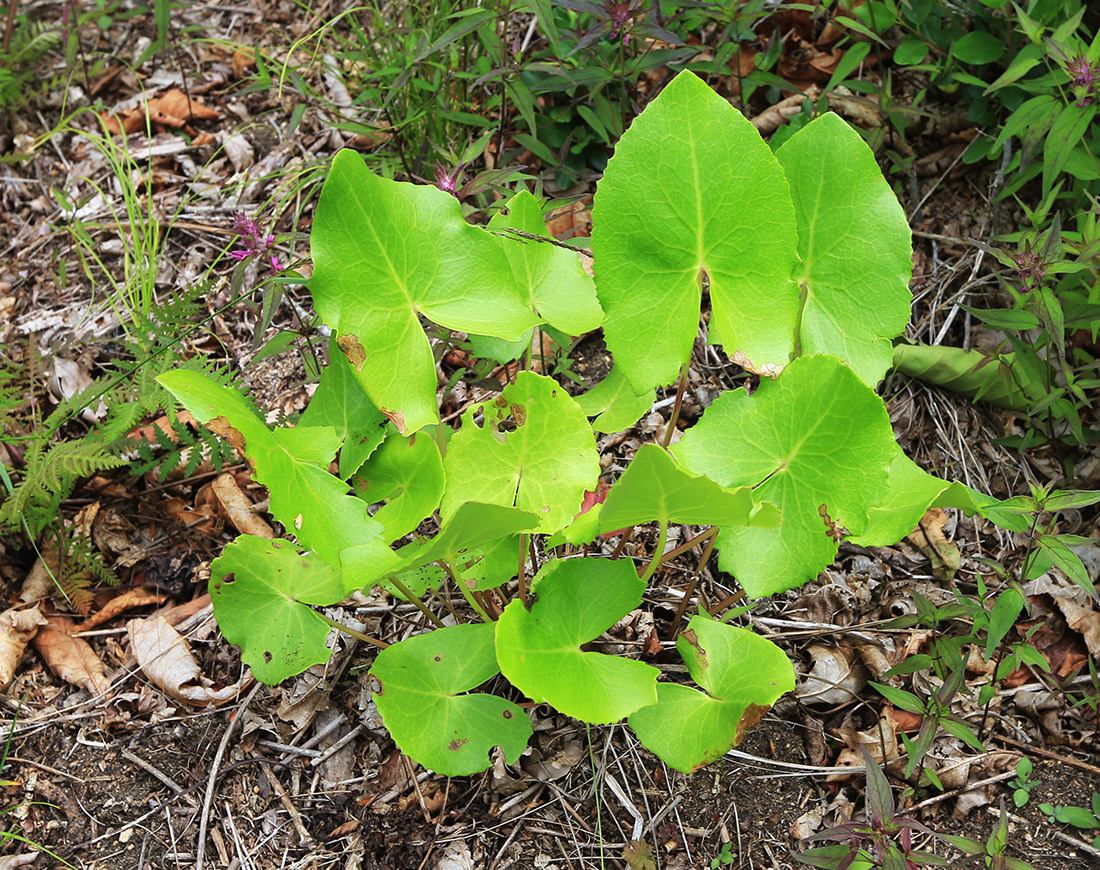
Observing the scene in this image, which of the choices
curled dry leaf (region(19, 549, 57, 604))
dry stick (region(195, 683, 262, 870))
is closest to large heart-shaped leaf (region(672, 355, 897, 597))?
dry stick (region(195, 683, 262, 870))

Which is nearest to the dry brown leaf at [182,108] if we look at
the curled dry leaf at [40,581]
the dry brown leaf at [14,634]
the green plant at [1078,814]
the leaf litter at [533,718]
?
the leaf litter at [533,718]

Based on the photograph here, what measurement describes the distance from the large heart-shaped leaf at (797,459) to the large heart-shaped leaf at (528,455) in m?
0.16

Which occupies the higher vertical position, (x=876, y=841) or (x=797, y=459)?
(x=797, y=459)

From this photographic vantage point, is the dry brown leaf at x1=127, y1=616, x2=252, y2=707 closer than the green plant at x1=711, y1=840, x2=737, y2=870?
No

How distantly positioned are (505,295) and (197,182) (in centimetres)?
165

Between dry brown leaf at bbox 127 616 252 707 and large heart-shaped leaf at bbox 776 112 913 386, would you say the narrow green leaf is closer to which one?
large heart-shaped leaf at bbox 776 112 913 386

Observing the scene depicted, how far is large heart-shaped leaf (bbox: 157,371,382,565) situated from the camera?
44.4 inches

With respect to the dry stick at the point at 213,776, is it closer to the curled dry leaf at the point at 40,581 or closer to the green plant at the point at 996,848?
the curled dry leaf at the point at 40,581

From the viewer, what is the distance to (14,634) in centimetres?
172

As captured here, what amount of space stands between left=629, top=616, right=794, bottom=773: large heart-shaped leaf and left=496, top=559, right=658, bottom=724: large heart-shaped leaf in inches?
4.4

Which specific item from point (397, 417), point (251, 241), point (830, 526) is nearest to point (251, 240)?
point (251, 241)

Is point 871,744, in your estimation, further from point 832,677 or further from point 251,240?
point 251,240

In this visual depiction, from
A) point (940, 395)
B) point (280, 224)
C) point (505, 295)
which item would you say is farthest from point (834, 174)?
point (280, 224)

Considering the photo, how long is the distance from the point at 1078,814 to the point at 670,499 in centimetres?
102
